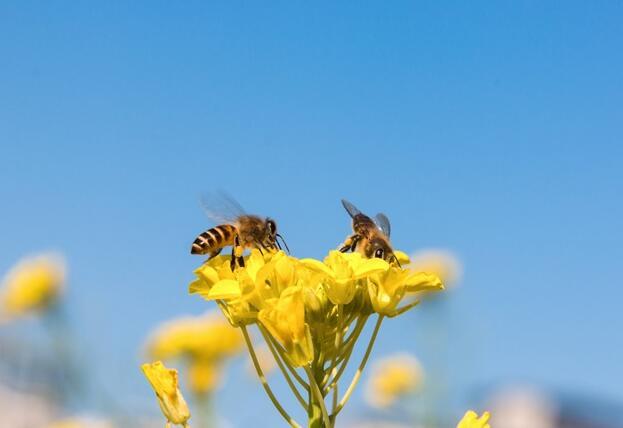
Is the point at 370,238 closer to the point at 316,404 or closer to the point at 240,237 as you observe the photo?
the point at 240,237

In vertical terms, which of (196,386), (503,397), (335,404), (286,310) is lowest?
(335,404)

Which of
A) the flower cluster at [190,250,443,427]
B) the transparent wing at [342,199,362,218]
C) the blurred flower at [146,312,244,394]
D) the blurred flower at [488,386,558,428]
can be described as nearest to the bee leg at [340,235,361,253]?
the transparent wing at [342,199,362,218]

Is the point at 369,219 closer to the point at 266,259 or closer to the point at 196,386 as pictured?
the point at 266,259

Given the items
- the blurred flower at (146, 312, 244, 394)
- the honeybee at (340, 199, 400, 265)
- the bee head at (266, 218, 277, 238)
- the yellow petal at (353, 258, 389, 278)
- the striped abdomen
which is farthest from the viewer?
the blurred flower at (146, 312, 244, 394)

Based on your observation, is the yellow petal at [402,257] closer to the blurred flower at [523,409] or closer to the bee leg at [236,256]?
the bee leg at [236,256]

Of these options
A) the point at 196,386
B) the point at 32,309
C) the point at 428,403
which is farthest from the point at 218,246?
the point at 32,309

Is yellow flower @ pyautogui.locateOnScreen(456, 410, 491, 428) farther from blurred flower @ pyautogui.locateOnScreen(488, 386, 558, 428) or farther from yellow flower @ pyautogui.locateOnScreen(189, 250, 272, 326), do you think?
blurred flower @ pyautogui.locateOnScreen(488, 386, 558, 428)
